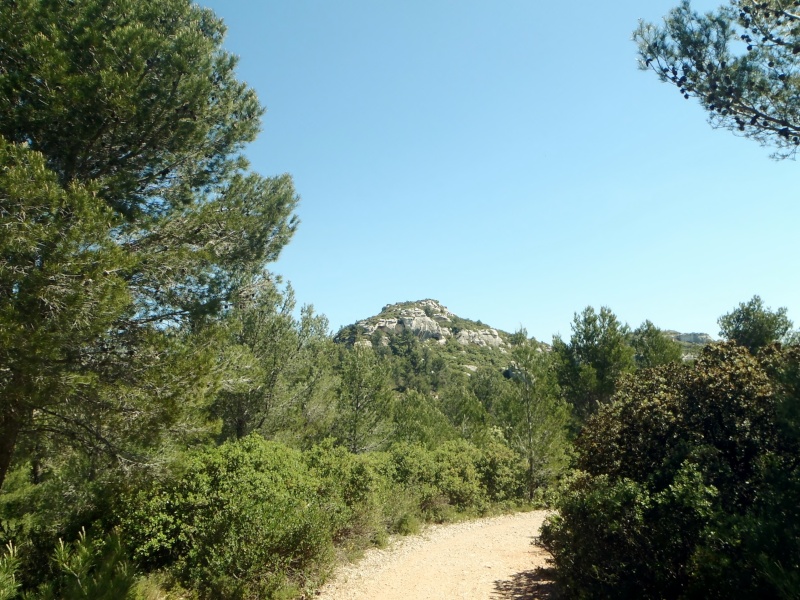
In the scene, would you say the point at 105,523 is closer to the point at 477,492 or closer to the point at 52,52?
the point at 52,52

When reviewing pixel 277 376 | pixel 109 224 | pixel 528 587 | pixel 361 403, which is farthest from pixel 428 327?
pixel 109 224

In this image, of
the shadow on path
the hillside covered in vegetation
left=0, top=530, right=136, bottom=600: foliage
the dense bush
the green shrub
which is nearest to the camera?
the dense bush

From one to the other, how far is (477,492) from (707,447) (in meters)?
13.6

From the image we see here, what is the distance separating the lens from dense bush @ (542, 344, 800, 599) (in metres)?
3.93

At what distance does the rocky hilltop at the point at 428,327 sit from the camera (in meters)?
119

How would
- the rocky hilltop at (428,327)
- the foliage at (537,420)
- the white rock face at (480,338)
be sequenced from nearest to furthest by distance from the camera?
the foliage at (537,420)
the rocky hilltop at (428,327)
the white rock face at (480,338)

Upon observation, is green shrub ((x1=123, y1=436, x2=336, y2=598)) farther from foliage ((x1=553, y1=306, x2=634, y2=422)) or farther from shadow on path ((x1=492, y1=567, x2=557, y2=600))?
foliage ((x1=553, y1=306, x2=634, y2=422))

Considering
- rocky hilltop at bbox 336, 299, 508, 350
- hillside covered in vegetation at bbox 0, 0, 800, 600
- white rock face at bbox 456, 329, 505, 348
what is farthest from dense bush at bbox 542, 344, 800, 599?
white rock face at bbox 456, 329, 505, 348

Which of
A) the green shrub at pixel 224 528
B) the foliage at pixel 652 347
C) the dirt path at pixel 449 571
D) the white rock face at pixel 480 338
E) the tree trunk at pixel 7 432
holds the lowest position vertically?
the dirt path at pixel 449 571

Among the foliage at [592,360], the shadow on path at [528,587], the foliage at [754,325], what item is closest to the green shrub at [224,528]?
the shadow on path at [528,587]

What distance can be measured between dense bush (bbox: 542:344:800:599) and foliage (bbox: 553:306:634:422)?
55.0ft

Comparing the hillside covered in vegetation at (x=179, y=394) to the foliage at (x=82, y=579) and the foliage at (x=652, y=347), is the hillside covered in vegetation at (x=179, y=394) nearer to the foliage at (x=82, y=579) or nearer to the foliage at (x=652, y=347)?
the foliage at (x=82, y=579)

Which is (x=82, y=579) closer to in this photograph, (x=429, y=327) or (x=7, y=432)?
(x=7, y=432)

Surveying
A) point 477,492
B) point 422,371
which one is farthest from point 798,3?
point 422,371
